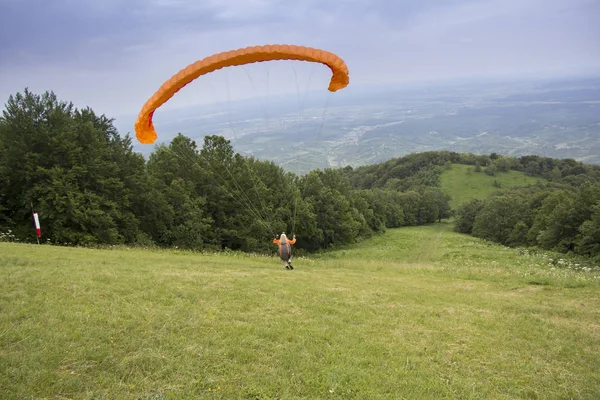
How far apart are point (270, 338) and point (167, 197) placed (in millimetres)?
25479

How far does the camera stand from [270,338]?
8.04 meters

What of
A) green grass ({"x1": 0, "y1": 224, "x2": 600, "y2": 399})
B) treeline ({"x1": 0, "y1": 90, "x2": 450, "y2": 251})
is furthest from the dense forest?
green grass ({"x1": 0, "y1": 224, "x2": 600, "y2": 399})

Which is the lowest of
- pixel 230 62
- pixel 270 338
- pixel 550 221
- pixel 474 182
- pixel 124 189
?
pixel 474 182

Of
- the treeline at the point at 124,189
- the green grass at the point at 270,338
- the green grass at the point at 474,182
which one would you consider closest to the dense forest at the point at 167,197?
the treeline at the point at 124,189

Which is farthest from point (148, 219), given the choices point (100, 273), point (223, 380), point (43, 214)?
point (223, 380)

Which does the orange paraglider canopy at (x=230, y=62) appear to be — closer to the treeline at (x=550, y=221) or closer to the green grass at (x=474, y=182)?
the treeline at (x=550, y=221)

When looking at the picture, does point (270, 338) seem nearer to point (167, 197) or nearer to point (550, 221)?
point (167, 197)

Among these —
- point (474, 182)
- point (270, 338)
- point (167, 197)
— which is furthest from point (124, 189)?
point (474, 182)

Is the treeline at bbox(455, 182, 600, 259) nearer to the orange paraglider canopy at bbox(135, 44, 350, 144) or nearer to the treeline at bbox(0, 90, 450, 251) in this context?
the treeline at bbox(0, 90, 450, 251)

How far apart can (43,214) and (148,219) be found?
8120mm

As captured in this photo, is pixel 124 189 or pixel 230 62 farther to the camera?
pixel 124 189

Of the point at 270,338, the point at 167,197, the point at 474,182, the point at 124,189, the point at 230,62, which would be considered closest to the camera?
the point at 270,338

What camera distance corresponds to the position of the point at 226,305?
968cm

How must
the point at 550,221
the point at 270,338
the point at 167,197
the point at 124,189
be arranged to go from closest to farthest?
the point at 270,338
the point at 124,189
the point at 167,197
the point at 550,221
